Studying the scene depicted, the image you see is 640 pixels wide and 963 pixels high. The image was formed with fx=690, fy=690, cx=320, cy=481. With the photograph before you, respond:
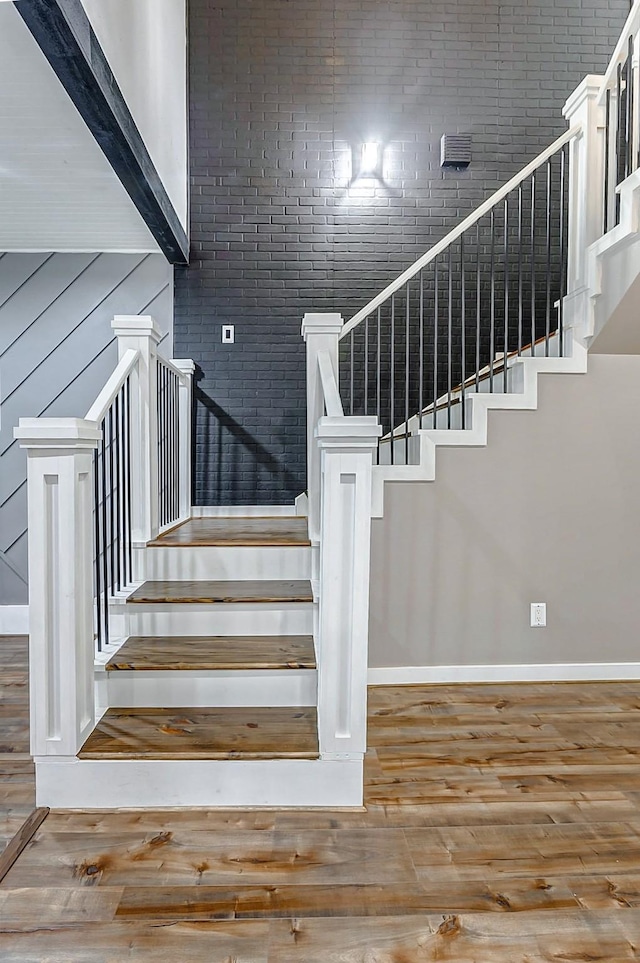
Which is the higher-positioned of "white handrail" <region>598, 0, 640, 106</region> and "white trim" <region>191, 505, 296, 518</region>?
"white handrail" <region>598, 0, 640, 106</region>

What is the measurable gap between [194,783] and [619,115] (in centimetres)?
342

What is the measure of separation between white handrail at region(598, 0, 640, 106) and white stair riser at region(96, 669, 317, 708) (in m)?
3.03

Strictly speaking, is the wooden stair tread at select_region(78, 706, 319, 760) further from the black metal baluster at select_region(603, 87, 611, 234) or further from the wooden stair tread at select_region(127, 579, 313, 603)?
the black metal baluster at select_region(603, 87, 611, 234)

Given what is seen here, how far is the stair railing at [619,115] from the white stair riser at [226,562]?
223cm

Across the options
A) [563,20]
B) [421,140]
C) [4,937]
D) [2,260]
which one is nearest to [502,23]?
[563,20]

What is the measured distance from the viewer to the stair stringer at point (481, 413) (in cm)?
342

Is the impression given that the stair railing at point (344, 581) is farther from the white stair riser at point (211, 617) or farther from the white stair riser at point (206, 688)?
the white stair riser at point (211, 617)

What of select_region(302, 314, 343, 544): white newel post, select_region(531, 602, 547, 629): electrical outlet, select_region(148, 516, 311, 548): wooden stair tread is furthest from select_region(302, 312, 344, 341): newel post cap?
select_region(531, 602, 547, 629): electrical outlet

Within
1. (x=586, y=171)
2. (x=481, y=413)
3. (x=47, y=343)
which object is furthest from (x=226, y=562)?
(x=586, y=171)

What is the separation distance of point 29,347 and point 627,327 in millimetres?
3427

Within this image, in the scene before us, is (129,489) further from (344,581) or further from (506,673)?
(506,673)

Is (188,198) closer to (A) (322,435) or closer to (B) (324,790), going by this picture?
(A) (322,435)

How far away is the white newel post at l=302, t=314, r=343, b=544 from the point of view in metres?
3.07

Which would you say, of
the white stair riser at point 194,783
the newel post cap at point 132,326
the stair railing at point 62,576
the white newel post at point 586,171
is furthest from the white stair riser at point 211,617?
the white newel post at point 586,171
